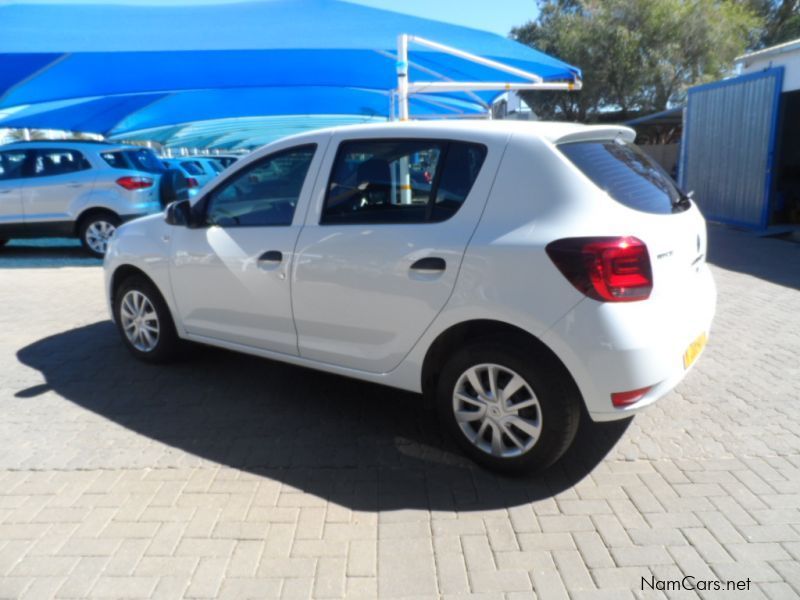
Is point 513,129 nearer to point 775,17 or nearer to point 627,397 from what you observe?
point 627,397

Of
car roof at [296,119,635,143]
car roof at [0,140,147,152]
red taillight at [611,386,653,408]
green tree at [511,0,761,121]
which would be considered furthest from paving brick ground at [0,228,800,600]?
green tree at [511,0,761,121]

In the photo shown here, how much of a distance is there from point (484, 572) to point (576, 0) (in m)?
32.8

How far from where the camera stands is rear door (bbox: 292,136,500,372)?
3189 millimetres

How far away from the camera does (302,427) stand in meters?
3.90

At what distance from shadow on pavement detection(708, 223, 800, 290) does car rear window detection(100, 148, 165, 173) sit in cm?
887

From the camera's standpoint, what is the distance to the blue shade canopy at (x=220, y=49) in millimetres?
7473

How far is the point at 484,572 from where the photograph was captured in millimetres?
2574

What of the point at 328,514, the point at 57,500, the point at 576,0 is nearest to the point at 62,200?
the point at 57,500

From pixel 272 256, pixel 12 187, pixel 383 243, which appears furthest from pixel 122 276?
pixel 12 187

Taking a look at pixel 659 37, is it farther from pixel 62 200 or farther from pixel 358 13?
pixel 62 200

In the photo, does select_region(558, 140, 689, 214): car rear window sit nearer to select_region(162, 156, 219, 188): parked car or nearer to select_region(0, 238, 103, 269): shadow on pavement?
select_region(0, 238, 103, 269): shadow on pavement

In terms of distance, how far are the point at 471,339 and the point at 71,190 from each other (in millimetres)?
9072

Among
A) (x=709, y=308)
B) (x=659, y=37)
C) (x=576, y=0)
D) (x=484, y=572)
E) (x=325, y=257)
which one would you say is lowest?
(x=484, y=572)

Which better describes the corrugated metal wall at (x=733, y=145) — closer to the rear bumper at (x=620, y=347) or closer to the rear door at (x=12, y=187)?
the rear bumper at (x=620, y=347)
